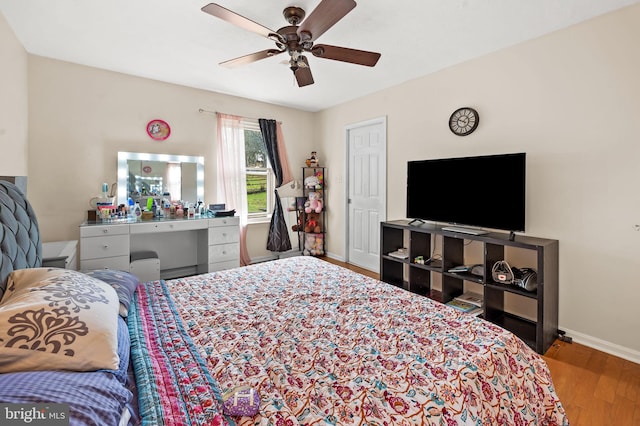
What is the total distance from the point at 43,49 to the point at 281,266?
3.19 meters

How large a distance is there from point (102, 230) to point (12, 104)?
1.30 meters

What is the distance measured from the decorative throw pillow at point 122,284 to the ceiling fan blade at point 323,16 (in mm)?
1939

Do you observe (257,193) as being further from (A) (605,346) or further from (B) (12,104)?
(A) (605,346)

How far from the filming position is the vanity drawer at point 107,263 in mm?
3070

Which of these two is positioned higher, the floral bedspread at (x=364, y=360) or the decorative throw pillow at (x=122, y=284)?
the decorative throw pillow at (x=122, y=284)

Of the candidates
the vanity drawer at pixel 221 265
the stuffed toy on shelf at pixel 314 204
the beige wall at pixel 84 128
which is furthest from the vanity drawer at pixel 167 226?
the stuffed toy on shelf at pixel 314 204

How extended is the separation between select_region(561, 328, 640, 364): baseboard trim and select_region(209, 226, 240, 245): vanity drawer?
3554 mm

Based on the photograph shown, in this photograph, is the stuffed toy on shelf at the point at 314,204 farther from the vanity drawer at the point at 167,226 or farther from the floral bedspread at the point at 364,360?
the floral bedspread at the point at 364,360

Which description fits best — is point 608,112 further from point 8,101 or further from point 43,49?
point 43,49

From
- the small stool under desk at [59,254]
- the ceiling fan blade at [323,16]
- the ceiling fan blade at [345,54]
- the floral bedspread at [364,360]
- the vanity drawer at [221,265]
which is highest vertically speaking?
the ceiling fan blade at [323,16]

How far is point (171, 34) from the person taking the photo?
8.71 feet

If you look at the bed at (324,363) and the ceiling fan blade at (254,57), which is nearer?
the bed at (324,363)

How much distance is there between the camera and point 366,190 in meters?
4.50

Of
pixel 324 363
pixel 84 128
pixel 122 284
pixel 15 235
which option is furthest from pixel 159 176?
pixel 324 363
